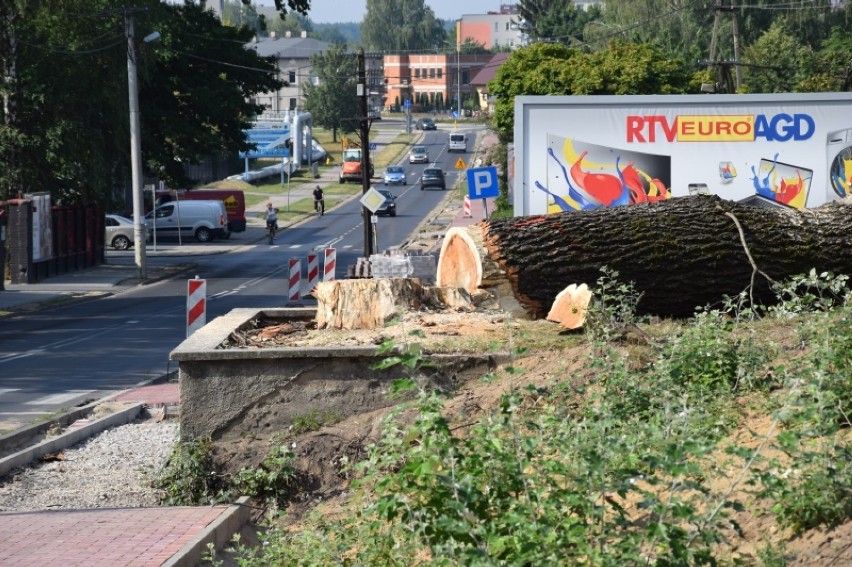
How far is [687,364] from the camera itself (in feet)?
26.6

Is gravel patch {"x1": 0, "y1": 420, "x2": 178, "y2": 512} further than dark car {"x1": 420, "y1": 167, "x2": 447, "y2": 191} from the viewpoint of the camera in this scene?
No

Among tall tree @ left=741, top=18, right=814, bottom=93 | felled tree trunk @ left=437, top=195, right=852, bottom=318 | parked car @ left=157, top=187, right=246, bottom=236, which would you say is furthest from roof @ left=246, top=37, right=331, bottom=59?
felled tree trunk @ left=437, top=195, right=852, bottom=318

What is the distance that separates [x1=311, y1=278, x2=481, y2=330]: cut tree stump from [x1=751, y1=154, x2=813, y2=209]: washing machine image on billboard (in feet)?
37.6

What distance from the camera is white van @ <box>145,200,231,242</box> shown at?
52.8 metres

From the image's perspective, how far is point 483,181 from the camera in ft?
97.7

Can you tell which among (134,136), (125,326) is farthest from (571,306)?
(134,136)

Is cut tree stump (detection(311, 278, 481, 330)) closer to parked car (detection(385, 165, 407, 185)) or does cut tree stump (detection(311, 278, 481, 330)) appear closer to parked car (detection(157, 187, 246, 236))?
parked car (detection(157, 187, 246, 236))

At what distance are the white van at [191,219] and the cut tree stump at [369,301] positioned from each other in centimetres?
4166

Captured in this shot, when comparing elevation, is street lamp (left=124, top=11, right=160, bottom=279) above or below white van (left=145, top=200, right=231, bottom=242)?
above

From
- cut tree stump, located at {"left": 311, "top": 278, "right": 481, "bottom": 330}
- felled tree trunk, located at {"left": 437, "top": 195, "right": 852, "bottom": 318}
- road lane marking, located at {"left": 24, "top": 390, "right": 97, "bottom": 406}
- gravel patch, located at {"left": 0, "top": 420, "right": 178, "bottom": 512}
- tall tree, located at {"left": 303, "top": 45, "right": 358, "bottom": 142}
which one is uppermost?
tall tree, located at {"left": 303, "top": 45, "right": 358, "bottom": 142}

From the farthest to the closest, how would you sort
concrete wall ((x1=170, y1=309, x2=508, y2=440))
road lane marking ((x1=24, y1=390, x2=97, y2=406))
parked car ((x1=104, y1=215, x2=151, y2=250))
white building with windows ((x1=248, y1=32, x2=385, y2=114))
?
white building with windows ((x1=248, y1=32, x2=385, y2=114)), parked car ((x1=104, y1=215, x2=151, y2=250)), road lane marking ((x1=24, y1=390, x2=97, y2=406)), concrete wall ((x1=170, y1=309, x2=508, y2=440))

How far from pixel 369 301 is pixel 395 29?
185m

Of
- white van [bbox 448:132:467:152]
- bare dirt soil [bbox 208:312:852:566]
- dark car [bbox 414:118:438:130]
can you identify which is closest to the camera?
bare dirt soil [bbox 208:312:852:566]

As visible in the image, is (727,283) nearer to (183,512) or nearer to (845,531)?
(183,512)
